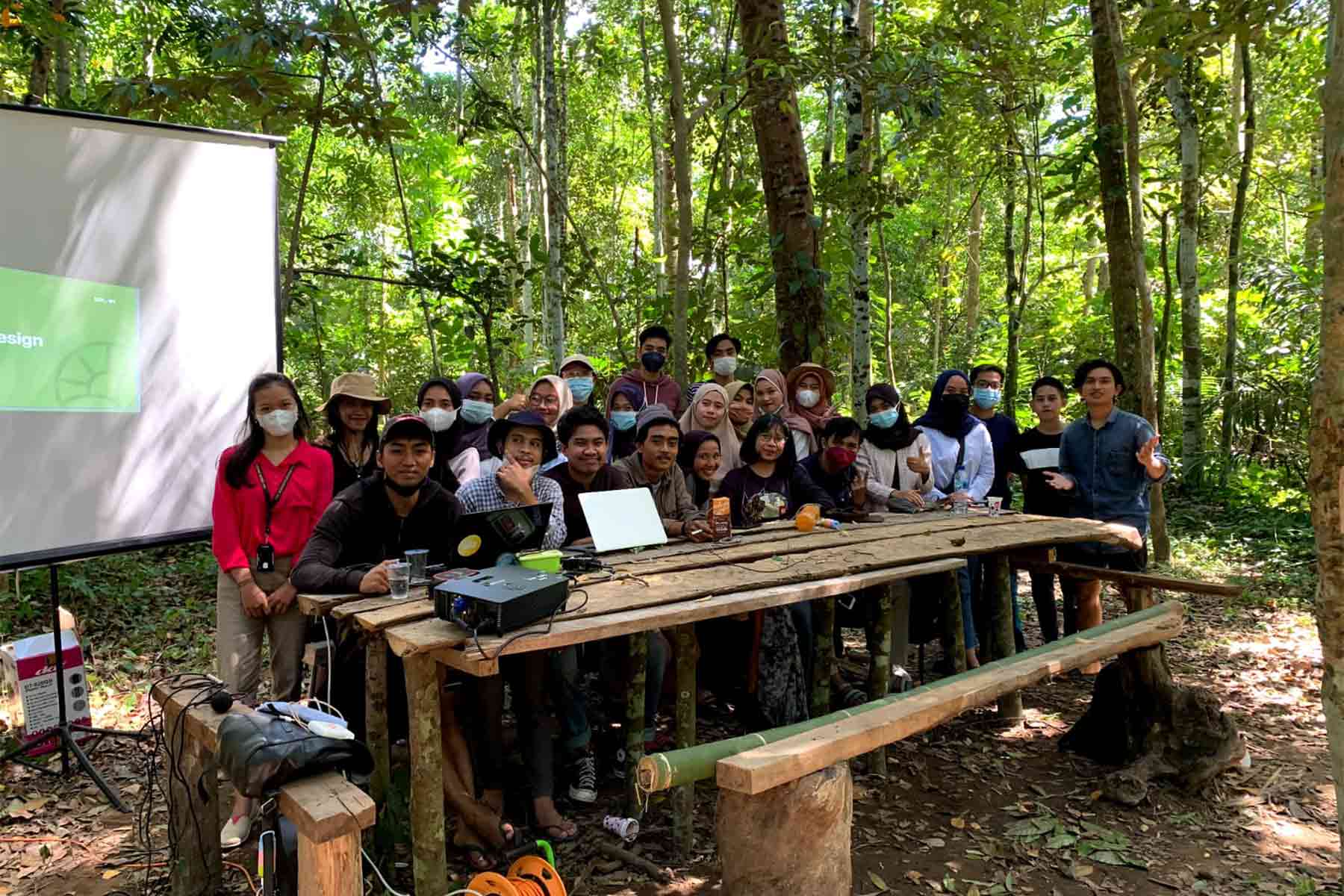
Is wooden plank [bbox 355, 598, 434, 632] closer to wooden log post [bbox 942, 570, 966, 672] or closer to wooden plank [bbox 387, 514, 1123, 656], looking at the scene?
wooden plank [bbox 387, 514, 1123, 656]

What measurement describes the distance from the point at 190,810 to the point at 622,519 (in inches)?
78.2

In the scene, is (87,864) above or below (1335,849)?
above

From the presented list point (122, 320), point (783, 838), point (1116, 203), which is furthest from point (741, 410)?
point (1116, 203)

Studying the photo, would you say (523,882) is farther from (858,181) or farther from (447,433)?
(858,181)

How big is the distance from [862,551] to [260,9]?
498 cm

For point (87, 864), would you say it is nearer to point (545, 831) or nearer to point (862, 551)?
point (545, 831)

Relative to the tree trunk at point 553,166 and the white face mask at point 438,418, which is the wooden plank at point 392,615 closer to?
the white face mask at point 438,418

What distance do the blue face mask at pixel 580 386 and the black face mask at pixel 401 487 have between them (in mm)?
2068

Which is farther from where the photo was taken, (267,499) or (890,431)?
(890,431)

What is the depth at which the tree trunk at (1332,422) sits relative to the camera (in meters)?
2.29

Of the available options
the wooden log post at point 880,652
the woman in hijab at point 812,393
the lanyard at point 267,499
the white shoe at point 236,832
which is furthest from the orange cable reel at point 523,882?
the woman in hijab at point 812,393

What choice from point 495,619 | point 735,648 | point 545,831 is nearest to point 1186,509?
point 735,648

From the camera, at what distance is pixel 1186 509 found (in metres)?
8.95

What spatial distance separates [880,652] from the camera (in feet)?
13.0
